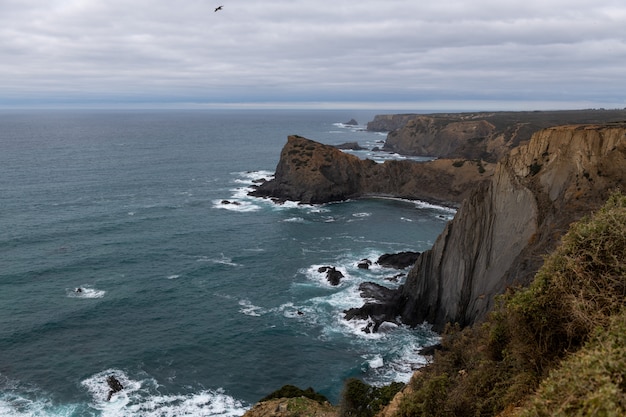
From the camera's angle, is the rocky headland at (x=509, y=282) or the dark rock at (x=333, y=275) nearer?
the rocky headland at (x=509, y=282)

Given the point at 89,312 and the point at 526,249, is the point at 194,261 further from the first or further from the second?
the point at 526,249

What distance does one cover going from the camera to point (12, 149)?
7032 inches

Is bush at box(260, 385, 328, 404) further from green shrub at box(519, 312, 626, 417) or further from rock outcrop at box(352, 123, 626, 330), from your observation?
green shrub at box(519, 312, 626, 417)

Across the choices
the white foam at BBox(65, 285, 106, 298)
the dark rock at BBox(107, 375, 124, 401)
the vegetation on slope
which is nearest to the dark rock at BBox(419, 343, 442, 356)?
the dark rock at BBox(107, 375, 124, 401)

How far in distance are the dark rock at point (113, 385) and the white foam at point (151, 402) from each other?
0.71 feet

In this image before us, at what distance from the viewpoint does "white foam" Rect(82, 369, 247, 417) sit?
35594 mm

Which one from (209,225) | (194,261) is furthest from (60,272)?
(209,225)

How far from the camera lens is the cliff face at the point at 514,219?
3888cm

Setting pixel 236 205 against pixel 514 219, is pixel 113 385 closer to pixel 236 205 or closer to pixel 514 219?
pixel 514 219

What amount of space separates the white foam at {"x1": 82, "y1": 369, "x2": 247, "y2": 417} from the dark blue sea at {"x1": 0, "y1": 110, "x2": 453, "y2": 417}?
0.13m

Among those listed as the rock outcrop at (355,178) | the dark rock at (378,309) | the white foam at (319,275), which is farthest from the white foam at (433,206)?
the dark rock at (378,309)

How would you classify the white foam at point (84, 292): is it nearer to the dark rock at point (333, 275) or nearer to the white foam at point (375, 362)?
the dark rock at point (333, 275)

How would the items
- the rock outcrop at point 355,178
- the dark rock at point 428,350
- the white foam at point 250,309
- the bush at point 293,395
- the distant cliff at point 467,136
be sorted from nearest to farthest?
the bush at point 293,395
the dark rock at point 428,350
the white foam at point 250,309
the rock outcrop at point 355,178
the distant cliff at point 467,136

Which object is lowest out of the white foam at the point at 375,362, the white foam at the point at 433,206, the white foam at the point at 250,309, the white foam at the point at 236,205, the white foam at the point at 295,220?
the white foam at the point at 375,362
